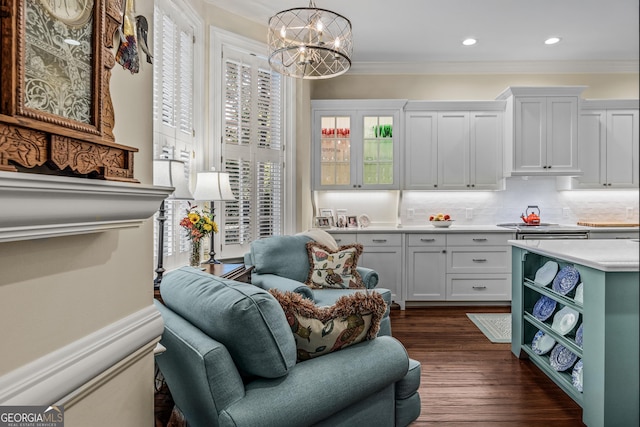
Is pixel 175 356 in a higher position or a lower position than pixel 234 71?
lower

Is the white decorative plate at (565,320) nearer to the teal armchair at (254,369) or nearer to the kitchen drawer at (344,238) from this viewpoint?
the teal armchair at (254,369)

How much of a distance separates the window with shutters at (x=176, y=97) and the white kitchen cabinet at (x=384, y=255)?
187 cm

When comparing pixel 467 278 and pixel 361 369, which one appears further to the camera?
pixel 467 278

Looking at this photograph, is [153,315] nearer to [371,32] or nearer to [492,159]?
[371,32]

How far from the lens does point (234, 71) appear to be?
3559mm

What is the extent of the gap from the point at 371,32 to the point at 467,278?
2932mm

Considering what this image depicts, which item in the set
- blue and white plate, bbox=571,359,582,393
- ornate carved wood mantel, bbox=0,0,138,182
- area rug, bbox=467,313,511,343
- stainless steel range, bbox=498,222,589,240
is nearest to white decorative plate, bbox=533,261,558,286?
blue and white plate, bbox=571,359,582,393

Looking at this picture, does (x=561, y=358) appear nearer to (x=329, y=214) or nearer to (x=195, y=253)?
(x=195, y=253)

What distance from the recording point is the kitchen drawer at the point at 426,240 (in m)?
4.35

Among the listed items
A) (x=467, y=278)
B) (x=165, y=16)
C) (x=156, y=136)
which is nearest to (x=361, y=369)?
(x=156, y=136)

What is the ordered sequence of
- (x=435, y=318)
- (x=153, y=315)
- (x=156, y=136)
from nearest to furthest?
(x=153, y=315), (x=156, y=136), (x=435, y=318)

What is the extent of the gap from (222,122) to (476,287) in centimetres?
331

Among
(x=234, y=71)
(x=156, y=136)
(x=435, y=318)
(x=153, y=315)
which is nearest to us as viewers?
(x=153, y=315)

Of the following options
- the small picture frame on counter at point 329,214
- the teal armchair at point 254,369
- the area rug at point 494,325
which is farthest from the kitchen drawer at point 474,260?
the teal armchair at point 254,369
